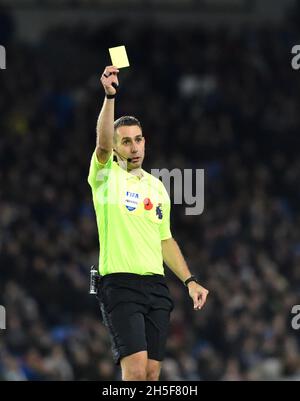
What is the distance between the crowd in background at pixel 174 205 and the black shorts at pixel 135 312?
264 inches

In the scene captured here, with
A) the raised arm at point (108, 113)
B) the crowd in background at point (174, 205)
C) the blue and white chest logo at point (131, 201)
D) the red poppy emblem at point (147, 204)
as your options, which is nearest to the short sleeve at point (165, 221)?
the red poppy emblem at point (147, 204)

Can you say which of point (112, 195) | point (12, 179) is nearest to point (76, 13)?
point (12, 179)

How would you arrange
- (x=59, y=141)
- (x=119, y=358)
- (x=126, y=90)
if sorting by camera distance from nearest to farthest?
(x=119, y=358), (x=59, y=141), (x=126, y=90)

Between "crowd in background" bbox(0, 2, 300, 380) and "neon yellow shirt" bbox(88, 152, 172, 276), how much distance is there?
6772 millimetres

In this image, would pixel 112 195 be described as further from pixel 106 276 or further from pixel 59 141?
pixel 59 141

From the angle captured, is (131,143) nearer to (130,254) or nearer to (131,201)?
(131,201)

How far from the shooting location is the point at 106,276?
9141 millimetres

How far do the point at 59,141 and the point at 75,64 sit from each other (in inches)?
125

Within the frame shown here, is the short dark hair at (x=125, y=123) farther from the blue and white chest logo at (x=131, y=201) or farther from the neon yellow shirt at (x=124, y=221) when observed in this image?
the blue and white chest logo at (x=131, y=201)

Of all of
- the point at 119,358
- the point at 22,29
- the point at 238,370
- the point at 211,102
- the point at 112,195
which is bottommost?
the point at 238,370

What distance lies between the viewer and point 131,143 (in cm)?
914

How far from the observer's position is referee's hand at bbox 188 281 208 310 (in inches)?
361

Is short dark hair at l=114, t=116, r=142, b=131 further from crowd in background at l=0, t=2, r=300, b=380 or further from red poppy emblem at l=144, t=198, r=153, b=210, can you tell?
crowd in background at l=0, t=2, r=300, b=380

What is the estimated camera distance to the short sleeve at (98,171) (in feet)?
29.9
